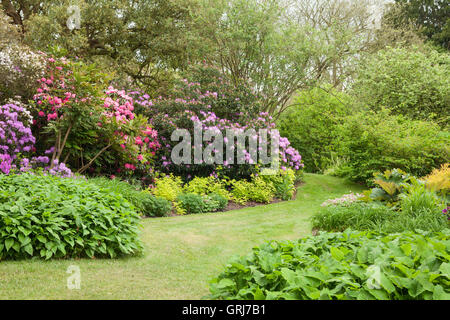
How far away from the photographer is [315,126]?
1582cm

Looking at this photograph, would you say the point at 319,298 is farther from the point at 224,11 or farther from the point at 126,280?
the point at 224,11

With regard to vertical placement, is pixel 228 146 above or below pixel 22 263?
above

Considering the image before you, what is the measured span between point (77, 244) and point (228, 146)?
6.21 m

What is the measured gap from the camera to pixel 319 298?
2389 millimetres

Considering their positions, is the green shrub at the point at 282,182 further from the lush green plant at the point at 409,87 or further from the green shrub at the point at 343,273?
the green shrub at the point at 343,273

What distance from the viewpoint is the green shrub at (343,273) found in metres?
2.44

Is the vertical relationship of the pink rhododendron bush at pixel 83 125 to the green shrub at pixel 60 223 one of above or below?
above

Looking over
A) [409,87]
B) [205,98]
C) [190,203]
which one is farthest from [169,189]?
[409,87]

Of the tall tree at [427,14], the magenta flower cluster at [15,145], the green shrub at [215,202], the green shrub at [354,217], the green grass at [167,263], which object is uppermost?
the tall tree at [427,14]

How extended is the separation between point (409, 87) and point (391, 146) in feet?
10.7

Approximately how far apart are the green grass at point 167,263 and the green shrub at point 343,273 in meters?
0.64

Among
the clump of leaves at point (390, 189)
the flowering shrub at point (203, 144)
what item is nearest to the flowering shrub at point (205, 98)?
the flowering shrub at point (203, 144)

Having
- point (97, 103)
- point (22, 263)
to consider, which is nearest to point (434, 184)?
point (22, 263)

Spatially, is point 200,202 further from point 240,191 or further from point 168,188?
point 240,191
